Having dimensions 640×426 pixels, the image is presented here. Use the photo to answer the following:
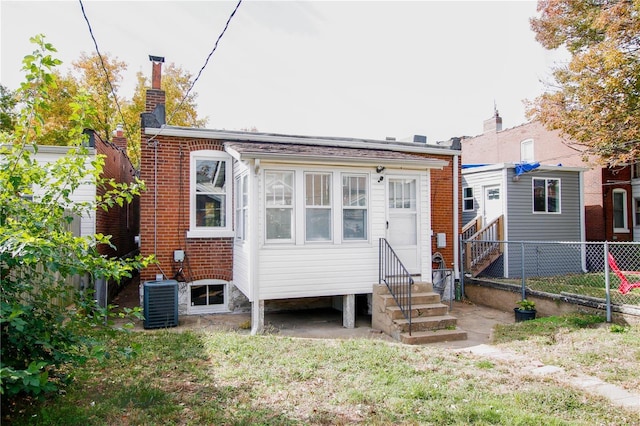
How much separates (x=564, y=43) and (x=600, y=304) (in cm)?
1016

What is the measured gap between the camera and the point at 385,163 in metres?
8.52

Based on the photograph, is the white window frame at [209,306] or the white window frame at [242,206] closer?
the white window frame at [242,206]

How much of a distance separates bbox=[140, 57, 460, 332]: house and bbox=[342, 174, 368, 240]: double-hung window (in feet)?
0.07

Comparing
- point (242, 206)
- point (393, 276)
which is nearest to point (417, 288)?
point (393, 276)

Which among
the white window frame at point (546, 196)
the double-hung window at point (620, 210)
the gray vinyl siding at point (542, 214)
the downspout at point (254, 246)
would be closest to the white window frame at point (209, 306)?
the downspout at point (254, 246)

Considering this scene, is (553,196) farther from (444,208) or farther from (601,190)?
(444,208)

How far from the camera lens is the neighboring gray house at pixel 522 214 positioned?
535 inches

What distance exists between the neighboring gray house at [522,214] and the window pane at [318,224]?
616 cm

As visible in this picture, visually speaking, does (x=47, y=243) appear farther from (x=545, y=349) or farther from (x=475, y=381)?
(x=545, y=349)

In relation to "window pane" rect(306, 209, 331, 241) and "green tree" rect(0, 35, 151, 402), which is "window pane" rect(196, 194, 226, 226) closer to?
"window pane" rect(306, 209, 331, 241)

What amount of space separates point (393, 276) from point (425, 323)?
1262mm

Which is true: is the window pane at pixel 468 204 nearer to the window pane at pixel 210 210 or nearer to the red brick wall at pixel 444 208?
the red brick wall at pixel 444 208

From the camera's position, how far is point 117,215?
11992mm

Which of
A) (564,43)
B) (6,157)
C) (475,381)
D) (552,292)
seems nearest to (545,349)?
(475,381)
